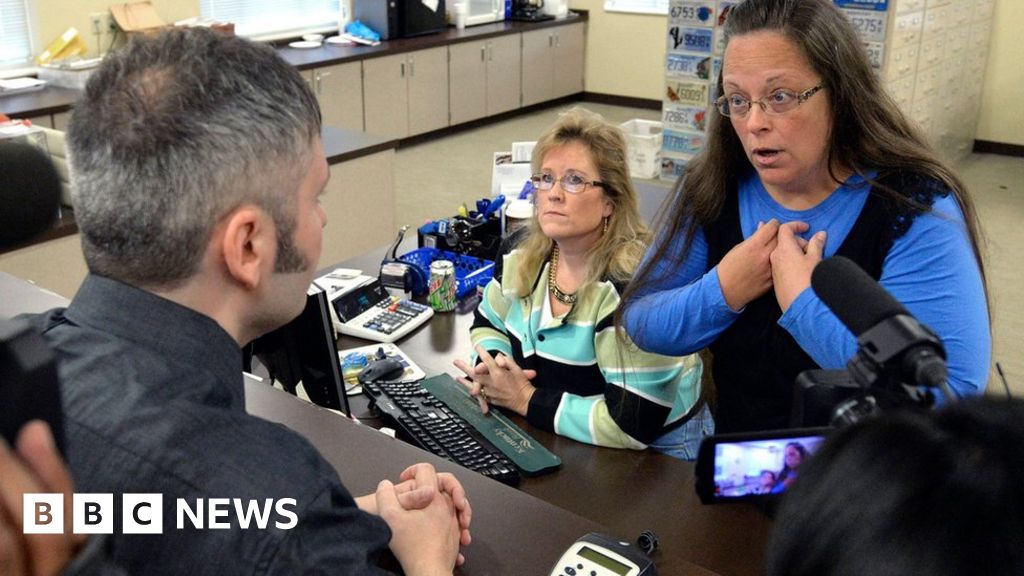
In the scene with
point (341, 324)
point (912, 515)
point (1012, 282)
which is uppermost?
point (912, 515)

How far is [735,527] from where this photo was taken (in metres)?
1.57

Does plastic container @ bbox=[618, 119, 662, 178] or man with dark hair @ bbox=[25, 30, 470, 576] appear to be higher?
man with dark hair @ bbox=[25, 30, 470, 576]

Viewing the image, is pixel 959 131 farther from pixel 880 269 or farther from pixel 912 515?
pixel 912 515

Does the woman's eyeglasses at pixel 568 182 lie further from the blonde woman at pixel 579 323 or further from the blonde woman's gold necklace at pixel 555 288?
the blonde woman's gold necklace at pixel 555 288

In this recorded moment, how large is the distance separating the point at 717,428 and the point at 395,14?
5591 millimetres

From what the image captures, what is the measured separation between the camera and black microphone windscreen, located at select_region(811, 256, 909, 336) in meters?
0.75

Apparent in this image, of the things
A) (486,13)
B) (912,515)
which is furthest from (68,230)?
(486,13)

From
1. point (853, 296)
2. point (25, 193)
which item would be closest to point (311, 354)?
point (25, 193)

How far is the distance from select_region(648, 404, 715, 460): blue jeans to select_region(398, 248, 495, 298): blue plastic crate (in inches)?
31.1

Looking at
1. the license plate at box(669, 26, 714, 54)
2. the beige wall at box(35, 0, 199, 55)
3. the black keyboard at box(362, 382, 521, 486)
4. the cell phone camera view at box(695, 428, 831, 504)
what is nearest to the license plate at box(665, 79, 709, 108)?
the license plate at box(669, 26, 714, 54)

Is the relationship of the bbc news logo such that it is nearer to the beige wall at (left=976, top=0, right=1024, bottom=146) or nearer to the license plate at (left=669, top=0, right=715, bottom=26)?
the license plate at (left=669, top=0, right=715, bottom=26)

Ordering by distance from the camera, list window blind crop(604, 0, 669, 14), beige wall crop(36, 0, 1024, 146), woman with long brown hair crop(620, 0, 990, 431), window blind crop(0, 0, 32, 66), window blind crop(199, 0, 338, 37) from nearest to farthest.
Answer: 1. woman with long brown hair crop(620, 0, 990, 431)
2. window blind crop(0, 0, 32, 66)
3. beige wall crop(36, 0, 1024, 146)
4. window blind crop(199, 0, 338, 37)
5. window blind crop(604, 0, 669, 14)

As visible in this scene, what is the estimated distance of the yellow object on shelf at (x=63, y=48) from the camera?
5.32 meters

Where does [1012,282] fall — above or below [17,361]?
below
